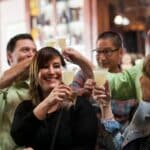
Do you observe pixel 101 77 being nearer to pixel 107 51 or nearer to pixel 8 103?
pixel 8 103

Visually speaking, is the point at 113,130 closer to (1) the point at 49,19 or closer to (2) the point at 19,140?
(2) the point at 19,140

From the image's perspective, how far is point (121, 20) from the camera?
6844mm

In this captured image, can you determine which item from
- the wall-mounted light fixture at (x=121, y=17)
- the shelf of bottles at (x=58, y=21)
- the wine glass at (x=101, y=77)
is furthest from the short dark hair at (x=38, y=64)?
the wall-mounted light fixture at (x=121, y=17)

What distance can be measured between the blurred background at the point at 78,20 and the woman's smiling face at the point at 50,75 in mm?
3878

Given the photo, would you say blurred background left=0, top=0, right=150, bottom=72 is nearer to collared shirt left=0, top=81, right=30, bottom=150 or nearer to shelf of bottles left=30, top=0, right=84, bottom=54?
shelf of bottles left=30, top=0, right=84, bottom=54

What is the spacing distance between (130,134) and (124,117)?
0.56m

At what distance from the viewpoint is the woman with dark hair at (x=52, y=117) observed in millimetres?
2367

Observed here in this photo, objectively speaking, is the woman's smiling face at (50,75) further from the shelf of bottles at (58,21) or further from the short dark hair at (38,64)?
the shelf of bottles at (58,21)

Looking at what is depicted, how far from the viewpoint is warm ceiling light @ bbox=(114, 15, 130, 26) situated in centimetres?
680

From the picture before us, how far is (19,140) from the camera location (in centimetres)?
245

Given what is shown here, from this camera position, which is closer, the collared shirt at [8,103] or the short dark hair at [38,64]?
the short dark hair at [38,64]

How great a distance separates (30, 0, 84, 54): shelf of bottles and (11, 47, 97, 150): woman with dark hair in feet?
13.6

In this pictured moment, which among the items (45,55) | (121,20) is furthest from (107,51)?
(121,20)

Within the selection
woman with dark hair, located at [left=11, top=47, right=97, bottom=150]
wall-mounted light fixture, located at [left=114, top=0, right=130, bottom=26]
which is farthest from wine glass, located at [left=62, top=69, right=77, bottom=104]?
wall-mounted light fixture, located at [left=114, top=0, right=130, bottom=26]
